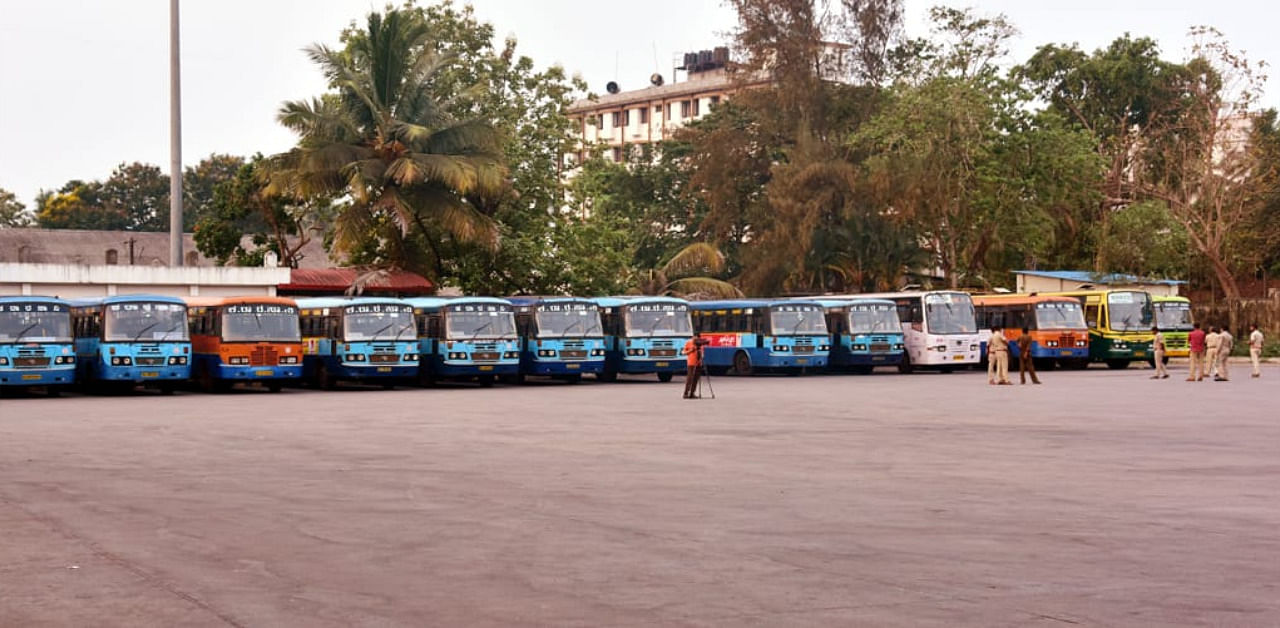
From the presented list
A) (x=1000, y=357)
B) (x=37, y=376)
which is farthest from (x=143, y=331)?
(x=1000, y=357)

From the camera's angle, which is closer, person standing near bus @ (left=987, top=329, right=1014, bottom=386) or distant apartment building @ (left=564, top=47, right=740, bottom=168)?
person standing near bus @ (left=987, top=329, right=1014, bottom=386)

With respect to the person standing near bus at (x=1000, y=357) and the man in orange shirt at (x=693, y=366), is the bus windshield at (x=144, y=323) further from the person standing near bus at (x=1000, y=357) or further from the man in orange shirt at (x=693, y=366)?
the person standing near bus at (x=1000, y=357)

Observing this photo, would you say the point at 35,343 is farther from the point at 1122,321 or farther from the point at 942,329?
the point at 1122,321

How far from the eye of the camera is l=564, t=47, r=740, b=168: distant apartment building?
11631cm

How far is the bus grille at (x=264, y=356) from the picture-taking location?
38.5 meters

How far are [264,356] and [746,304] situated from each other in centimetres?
1606

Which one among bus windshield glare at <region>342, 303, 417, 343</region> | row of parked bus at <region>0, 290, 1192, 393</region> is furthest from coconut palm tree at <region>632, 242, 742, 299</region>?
bus windshield glare at <region>342, 303, 417, 343</region>

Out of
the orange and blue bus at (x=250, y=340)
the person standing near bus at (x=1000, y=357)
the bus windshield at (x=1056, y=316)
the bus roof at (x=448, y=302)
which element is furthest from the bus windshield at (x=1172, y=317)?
the orange and blue bus at (x=250, y=340)

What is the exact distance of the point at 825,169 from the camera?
65250mm

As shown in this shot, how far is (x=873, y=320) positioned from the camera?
48.9 meters

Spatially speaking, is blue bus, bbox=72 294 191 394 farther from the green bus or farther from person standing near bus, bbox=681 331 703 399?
the green bus

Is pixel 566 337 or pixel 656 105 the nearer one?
pixel 566 337

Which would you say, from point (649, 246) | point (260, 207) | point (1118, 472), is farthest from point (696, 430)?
point (649, 246)

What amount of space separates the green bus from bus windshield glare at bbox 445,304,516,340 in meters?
19.0
